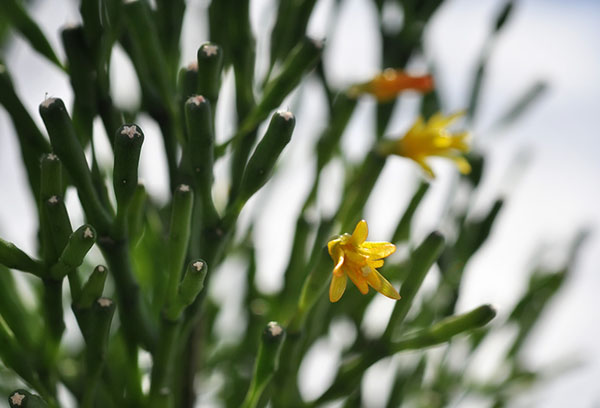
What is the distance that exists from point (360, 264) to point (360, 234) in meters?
0.03

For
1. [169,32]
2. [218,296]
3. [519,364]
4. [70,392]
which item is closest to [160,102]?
[169,32]

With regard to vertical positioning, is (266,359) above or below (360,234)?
below

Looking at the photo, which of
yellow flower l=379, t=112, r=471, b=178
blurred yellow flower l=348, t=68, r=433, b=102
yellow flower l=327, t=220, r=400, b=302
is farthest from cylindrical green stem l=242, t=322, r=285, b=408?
blurred yellow flower l=348, t=68, r=433, b=102

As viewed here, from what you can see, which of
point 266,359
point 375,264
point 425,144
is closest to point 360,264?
point 375,264

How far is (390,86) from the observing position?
993mm

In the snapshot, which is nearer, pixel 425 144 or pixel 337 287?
pixel 337 287

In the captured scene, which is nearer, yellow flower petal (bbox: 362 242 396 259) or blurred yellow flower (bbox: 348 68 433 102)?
yellow flower petal (bbox: 362 242 396 259)

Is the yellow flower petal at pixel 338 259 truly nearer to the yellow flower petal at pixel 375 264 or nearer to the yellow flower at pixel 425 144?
the yellow flower petal at pixel 375 264

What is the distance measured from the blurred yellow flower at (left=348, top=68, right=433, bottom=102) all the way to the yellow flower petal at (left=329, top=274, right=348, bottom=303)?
15.7 inches

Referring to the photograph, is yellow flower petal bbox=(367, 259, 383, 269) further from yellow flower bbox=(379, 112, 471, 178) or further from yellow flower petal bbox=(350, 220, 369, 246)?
yellow flower bbox=(379, 112, 471, 178)

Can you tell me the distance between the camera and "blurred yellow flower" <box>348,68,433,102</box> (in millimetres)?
973

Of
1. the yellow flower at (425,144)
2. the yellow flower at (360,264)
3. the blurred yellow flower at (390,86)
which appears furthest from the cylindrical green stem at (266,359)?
the blurred yellow flower at (390,86)

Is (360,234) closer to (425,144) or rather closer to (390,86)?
(425,144)

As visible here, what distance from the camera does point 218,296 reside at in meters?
1.17
